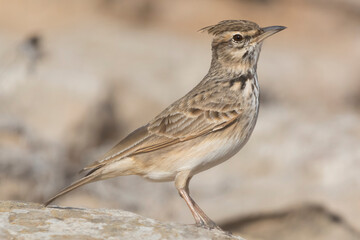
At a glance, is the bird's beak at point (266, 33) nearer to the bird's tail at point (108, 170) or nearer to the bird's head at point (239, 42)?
the bird's head at point (239, 42)

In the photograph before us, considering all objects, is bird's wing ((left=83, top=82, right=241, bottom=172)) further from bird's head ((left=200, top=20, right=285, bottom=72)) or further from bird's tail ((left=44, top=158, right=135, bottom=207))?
bird's head ((left=200, top=20, right=285, bottom=72))

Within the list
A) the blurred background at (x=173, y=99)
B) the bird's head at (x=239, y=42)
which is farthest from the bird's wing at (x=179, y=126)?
the blurred background at (x=173, y=99)

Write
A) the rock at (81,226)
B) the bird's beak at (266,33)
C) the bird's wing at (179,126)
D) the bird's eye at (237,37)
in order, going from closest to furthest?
the rock at (81,226) < the bird's wing at (179,126) < the bird's beak at (266,33) < the bird's eye at (237,37)

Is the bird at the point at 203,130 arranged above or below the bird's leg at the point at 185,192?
above

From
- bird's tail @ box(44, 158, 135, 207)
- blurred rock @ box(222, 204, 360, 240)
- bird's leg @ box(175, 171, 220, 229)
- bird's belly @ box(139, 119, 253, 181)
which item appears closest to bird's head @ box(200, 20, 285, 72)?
bird's belly @ box(139, 119, 253, 181)

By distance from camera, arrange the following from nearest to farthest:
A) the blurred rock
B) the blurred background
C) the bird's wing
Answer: the bird's wing
the blurred rock
the blurred background

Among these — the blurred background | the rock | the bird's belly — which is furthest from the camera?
the blurred background

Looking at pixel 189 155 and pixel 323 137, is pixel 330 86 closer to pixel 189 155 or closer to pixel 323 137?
pixel 323 137
